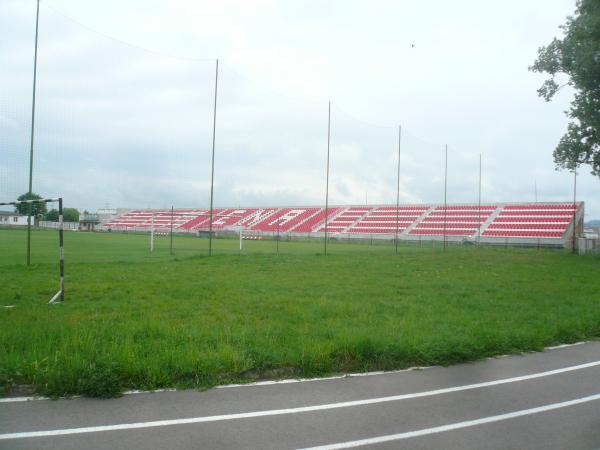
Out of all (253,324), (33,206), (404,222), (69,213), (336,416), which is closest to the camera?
(336,416)

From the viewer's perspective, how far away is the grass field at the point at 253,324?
510 centimetres

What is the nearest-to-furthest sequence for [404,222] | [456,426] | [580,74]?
[456,426], [580,74], [404,222]

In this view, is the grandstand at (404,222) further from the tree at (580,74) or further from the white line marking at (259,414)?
the white line marking at (259,414)

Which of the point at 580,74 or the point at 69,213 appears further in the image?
the point at 69,213

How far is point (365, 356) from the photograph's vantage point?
592 centimetres

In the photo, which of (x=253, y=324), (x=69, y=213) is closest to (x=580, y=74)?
(x=253, y=324)

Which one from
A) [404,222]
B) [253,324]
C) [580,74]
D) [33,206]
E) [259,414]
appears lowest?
[259,414]

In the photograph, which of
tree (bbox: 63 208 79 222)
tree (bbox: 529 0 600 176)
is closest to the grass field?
tree (bbox: 529 0 600 176)

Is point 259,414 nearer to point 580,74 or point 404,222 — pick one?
point 580,74

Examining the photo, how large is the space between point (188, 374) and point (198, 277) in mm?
8473

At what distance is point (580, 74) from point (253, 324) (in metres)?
21.5

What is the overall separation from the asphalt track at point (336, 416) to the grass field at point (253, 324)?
0.37 metres

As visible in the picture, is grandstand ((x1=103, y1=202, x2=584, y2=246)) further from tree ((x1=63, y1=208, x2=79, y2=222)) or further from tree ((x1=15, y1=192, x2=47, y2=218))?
tree ((x1=15, y1=192, x2=47, y2=218))

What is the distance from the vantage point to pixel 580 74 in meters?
21.9
